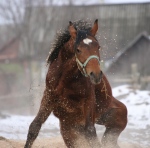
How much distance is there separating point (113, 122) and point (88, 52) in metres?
1.99

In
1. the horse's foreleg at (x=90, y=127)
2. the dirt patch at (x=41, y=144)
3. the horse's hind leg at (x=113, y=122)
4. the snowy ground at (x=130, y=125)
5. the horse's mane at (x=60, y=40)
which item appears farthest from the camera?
the snowy ground at (x=130, y=125)

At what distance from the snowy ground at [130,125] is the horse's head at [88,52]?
161 inches

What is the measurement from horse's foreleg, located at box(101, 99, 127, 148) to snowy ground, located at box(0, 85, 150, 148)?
220cm

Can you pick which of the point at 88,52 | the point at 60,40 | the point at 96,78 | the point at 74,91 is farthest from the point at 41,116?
the point at 96,78

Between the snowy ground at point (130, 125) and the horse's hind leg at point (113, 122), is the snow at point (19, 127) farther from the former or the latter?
the horse's hind leg at point (113, 122)

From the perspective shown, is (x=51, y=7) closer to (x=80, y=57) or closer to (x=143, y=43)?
(x=143, y=43)

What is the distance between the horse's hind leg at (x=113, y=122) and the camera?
6.91 metres

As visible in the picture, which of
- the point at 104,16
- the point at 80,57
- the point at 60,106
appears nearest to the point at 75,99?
the point at 60,106

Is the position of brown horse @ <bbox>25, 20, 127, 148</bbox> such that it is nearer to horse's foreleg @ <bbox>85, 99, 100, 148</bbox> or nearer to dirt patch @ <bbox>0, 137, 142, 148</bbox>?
horse's foreleg @ <bbox>85, 99, 100, 148</bbox>

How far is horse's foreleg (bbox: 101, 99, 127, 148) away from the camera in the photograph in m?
6.93

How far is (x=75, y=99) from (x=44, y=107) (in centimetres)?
44

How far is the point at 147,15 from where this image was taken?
109 ft

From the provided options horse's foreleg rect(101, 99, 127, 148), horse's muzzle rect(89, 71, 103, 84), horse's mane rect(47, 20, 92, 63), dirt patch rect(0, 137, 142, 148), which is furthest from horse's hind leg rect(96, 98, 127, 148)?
horse's muzzle rect(89, 71, 103, 84)

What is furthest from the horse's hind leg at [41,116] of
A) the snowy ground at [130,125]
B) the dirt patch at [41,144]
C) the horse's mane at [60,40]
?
the snowy ground at [130,125]
